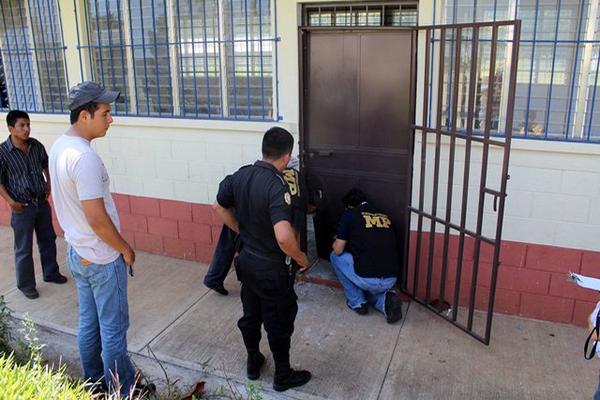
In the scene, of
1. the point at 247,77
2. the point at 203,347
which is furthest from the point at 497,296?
the point at 247,77

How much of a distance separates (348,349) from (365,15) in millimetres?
2994

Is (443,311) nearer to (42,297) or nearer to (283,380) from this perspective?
(283,380)

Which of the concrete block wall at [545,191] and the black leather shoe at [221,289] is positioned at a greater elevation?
the concrete block wall at [545,191]

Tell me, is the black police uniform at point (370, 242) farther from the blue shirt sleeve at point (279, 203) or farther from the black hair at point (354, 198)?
the blue shirt sleeve at point (279, 203)

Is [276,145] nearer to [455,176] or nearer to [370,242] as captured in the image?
[370,242]

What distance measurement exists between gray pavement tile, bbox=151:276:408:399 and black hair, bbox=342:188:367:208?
0.84 metres

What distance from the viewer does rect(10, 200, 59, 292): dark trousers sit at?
439 cm

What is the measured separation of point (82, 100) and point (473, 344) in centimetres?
298

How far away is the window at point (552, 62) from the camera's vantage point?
3.43m

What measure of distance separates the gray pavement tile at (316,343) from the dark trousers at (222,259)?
187 millimetres

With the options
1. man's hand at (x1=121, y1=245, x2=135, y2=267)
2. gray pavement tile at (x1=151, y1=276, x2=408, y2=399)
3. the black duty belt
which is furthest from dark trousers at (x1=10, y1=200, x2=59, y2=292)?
the black duty belt

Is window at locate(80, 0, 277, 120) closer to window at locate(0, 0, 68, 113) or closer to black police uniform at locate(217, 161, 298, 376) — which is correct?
window at locate(0, 0, 68, 113)

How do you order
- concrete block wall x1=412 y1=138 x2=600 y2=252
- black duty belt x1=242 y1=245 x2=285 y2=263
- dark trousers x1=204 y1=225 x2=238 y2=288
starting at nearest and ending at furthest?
black duty belt x1=242 y1=245 x2=285 y2=263 → concrete block wall x1=412 y1=138 x2=600 y2=252 → dark trousers x1=204 y1=225 x2=238 y2=288

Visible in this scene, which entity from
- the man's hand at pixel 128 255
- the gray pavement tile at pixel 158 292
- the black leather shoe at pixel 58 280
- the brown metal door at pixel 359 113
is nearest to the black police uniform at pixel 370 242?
the brown metal door at pixel 359 113
